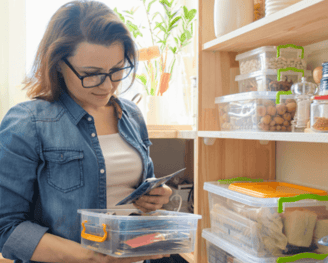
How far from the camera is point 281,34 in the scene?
102cm

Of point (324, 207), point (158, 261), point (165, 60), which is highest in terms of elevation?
point (165, 60)

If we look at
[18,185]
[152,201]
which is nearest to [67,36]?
[18,185]

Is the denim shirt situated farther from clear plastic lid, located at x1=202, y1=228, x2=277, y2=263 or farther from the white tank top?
clear plastic lid, located at x1=202, y1=228, x2=277, y2=263

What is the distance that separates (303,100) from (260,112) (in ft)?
0.45

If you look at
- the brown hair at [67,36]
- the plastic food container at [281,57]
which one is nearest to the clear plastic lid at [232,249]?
the plastic food container at [281,57]

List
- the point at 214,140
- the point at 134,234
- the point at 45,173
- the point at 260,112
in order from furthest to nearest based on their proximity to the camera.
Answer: the point at 214,140
the point at 260,112
the point at 45,173
the point at 134,234

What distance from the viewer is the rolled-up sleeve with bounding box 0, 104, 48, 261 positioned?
853mm

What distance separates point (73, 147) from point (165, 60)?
1.02 m

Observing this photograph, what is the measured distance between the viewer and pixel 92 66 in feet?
3.06

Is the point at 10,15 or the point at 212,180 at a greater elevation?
the point at 10,15

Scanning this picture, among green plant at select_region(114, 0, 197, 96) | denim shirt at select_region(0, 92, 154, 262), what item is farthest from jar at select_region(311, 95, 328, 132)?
green plant at select_region(114, 0, 197, 96)

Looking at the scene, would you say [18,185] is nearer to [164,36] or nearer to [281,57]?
[281,57]

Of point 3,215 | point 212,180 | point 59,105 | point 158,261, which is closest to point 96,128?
point 59,105

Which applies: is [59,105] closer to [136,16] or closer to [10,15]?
A: [10,15]
